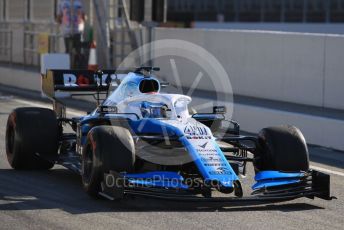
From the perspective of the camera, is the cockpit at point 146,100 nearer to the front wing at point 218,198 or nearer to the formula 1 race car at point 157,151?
the formula 1 race car at point 157,151

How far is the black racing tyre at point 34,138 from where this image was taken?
10.3 meters

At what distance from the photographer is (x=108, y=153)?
27.8ft

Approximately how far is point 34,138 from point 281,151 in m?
2.91

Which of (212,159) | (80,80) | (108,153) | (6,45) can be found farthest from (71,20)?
(212,159)

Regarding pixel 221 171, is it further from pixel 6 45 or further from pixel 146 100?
pixel 6 45

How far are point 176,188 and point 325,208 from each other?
4.87ft

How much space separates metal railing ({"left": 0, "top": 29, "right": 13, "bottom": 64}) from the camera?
1132 inches

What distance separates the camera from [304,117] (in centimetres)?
1436

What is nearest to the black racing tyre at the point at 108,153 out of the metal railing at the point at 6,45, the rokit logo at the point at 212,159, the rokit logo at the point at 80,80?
the rokit logo at the point at 212,159

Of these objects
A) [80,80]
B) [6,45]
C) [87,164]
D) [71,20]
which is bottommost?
[6,45]

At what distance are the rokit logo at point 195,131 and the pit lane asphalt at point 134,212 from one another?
0.68 meters

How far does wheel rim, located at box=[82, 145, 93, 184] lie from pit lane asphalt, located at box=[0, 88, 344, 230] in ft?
0.66

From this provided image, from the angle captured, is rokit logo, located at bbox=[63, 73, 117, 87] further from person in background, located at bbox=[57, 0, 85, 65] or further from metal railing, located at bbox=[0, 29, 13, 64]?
metal railing, located at bbox=[0, 29, 13, 64]

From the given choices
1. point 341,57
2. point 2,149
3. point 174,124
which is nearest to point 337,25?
point 341,57
